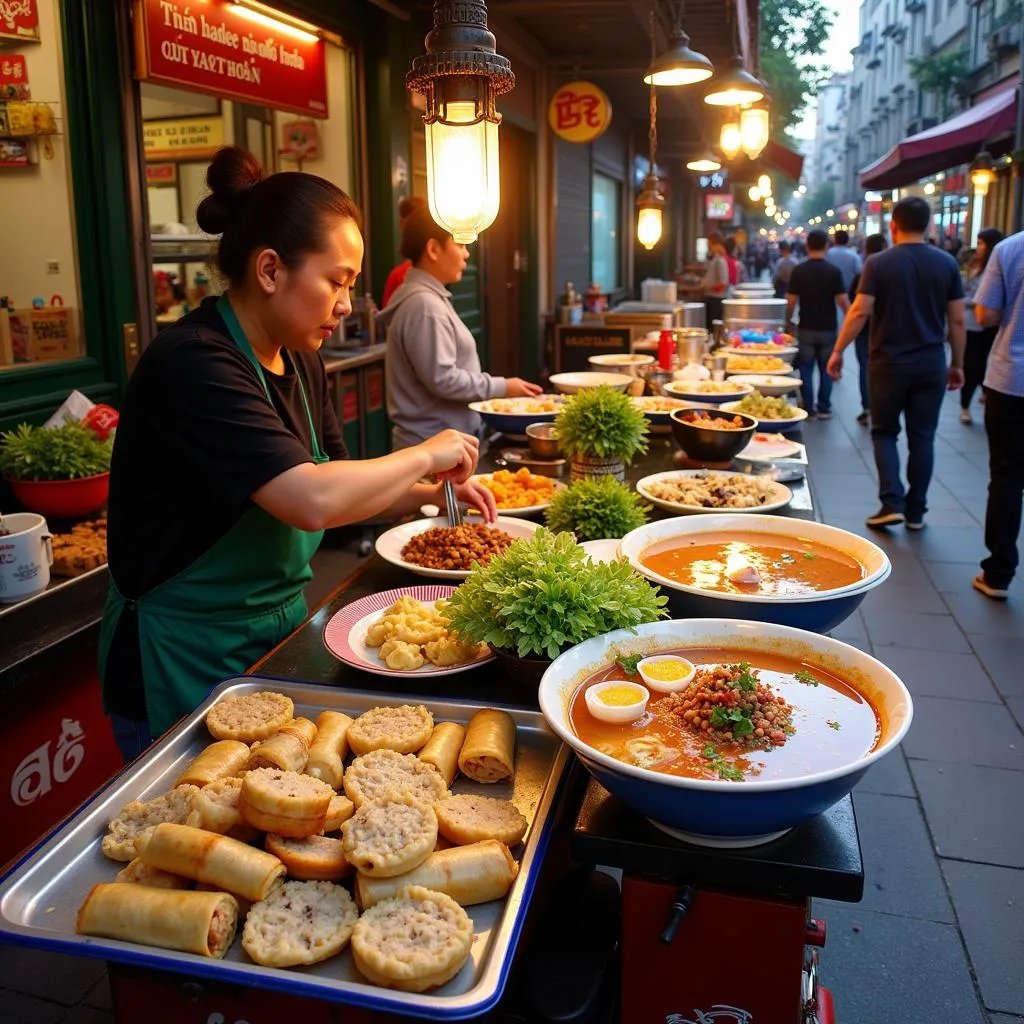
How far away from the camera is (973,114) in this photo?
18250 millimetres

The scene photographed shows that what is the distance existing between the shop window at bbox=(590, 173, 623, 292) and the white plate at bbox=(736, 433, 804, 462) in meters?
12.0

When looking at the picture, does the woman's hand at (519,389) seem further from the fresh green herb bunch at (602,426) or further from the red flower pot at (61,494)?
the red flower pot at (61,494)

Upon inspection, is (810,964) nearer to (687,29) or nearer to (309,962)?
(309,962)

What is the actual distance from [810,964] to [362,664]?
47.6 inches

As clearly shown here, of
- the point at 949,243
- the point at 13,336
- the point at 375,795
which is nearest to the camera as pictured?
the point at 375,795

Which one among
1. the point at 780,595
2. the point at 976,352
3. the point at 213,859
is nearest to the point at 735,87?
the point at 780,595

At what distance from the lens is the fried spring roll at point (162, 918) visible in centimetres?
133

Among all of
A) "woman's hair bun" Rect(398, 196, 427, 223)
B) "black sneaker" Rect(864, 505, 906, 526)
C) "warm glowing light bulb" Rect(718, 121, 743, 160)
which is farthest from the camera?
"warm glowing light bulb" Rect(718, 121, 743, 160)

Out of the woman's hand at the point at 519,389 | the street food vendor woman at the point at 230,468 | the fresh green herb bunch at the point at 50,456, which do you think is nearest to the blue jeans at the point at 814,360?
the woman's hand at the point at 519,389

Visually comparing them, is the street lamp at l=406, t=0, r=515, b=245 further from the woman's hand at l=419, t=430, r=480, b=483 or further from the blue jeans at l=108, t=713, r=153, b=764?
the blue jeans at l=108, t=713, r=153, b=764

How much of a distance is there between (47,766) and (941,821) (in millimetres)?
3236

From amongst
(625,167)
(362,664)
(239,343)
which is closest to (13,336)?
(239,343)

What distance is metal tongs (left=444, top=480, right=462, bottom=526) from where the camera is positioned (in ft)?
9.56

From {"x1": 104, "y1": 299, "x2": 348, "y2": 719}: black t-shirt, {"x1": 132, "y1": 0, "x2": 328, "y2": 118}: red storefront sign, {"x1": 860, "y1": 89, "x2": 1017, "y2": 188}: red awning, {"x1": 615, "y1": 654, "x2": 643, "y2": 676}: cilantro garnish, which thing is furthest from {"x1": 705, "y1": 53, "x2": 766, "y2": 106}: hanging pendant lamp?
{"x1": 860, "y1": 89, "x2": 1017, "y2": 188}: red awning
